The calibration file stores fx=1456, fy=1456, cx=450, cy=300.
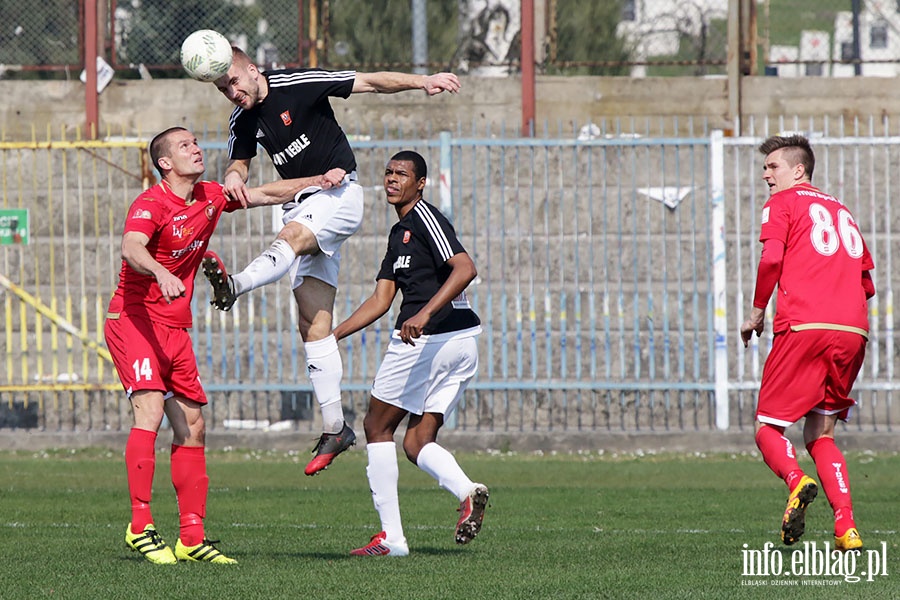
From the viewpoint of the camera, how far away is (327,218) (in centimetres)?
877

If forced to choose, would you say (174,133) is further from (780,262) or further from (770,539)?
(770,539)

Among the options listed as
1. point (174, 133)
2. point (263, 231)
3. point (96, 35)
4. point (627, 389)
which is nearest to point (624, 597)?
point (174, 133)

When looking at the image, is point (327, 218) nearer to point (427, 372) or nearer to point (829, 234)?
point (427, 372)

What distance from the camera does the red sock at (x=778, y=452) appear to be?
7.88 meters

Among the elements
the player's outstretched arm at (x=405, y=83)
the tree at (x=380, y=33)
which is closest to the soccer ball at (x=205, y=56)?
the player's outstretched arm at (x=405, y=83)

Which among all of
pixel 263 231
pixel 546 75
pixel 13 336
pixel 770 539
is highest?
pixel 546 75

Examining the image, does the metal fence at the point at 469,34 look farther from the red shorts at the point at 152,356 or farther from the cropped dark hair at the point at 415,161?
the red shorts at the point at 152,356

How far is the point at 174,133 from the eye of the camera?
7867mm

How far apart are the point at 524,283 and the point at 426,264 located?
748 centimetres

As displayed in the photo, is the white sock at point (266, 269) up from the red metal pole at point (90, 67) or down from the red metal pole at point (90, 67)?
down

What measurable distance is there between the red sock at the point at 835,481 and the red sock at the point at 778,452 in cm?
16

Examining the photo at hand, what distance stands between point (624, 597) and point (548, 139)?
31.6 feet

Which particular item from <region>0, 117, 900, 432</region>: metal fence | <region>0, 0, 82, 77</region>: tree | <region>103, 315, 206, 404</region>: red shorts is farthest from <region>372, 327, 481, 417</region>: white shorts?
<region>0, 0, 82, 77</region>: tree

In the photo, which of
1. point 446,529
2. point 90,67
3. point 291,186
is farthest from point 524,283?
point 291,186
